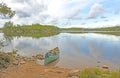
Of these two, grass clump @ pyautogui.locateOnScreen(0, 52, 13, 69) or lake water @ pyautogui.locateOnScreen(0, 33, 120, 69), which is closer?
grass clump @ pyautogui.locateOnScreen(0, 52, 13, 69)

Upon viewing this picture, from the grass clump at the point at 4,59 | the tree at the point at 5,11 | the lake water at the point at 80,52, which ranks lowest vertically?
the lake water at the point at 80,52

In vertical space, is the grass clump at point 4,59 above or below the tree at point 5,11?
below

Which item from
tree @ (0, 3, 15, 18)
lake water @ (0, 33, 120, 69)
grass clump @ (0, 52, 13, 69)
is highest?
tree @ (0, 3, 15, 18)

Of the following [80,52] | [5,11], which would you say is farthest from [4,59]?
[80,52]

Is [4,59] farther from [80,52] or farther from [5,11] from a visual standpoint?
[80,52]

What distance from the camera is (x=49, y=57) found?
3180 centimetres

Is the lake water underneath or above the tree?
underneath

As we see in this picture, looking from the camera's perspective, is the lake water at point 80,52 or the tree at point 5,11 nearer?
the tree at point 5,11

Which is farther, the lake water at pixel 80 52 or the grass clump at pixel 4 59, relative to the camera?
the lake water at pixel 80 52

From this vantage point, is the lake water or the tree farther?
the lake water

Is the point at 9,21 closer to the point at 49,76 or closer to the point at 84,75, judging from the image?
the point at 84,75

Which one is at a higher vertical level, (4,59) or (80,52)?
(4,59)

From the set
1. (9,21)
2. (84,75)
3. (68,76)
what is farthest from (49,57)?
(9,21)

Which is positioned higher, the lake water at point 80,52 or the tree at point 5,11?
the tree at point 5,11
